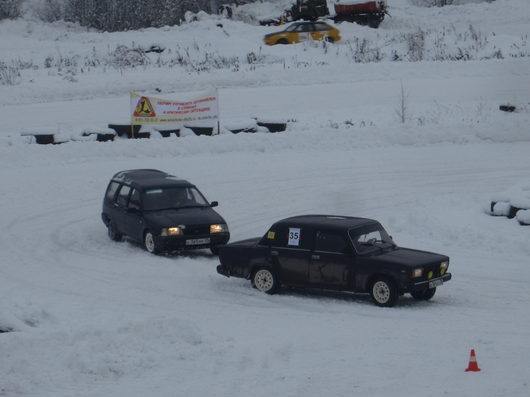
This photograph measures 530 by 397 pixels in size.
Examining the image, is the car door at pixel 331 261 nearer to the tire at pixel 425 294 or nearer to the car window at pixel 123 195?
the tire at pixel 425 294

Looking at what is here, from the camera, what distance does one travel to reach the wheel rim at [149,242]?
18.7m

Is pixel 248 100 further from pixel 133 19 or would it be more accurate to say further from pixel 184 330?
pixel 133 19

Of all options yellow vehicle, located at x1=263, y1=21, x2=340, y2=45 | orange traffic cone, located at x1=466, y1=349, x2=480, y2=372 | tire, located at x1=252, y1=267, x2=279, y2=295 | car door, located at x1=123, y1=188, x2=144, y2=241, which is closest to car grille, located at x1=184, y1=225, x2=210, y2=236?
car door, located at x1=123, y1=188, x2=144, y2=241

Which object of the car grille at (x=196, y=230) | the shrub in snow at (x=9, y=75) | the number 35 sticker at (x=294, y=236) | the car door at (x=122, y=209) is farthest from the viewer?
the shrub in snow at (x=9, y=75)

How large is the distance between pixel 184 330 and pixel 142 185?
321 inches

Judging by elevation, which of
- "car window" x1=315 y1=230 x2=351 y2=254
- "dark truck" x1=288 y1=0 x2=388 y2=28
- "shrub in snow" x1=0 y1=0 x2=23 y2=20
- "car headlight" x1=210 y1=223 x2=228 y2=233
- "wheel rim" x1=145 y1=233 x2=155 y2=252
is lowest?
"wheel rim" x1=145 y1=233 x2=155 y2=252

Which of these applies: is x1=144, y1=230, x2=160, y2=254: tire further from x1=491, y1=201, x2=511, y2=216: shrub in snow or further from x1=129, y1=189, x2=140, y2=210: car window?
x1=491, y1=201, x2=511, y2=216: shrub in snow

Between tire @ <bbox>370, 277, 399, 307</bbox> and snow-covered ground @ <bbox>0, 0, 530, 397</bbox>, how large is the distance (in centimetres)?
18

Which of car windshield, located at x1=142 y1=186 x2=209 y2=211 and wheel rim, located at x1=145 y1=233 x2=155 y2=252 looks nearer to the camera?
wheel rim, located at x1=145 y1=233 x2=155 y2=252

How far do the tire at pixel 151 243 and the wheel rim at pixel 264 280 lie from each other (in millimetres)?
3272

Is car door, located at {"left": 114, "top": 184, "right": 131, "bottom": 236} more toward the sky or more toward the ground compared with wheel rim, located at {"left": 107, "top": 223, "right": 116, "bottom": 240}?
more toward the sky

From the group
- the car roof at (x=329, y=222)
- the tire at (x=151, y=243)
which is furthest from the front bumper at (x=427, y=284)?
the tire at (x=151, y=243)

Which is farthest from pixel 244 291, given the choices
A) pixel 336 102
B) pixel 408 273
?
pixel 336 102

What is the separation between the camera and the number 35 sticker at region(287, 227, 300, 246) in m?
15.7
